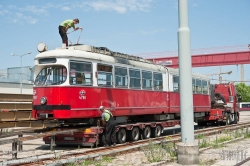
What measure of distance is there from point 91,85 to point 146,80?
4.37 meters

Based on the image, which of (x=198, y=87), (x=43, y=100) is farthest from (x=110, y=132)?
(x=198, y=87)

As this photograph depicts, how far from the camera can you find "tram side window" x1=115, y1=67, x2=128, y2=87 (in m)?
14.9

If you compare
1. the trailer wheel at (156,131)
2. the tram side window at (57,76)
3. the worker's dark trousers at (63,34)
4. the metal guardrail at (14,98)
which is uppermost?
the worker's dark trousers at (63,34)

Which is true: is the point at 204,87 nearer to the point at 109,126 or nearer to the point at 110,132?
the point at 110,132

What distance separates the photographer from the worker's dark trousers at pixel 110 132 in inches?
536

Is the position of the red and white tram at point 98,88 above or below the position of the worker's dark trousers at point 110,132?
above

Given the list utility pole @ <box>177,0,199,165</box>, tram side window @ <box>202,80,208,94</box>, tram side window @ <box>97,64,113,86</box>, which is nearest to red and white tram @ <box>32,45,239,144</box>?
tram side window @ <box>97,64,113,86</box>

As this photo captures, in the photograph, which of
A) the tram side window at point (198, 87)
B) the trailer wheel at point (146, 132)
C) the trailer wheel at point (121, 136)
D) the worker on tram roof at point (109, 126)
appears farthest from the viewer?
the tram side window at point (198, 87)

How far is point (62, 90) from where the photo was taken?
12.6 m

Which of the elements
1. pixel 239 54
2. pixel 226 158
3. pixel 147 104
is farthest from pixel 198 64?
pixel 226 158

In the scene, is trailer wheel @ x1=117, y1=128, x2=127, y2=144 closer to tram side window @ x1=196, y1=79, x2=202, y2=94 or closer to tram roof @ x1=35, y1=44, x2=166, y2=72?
tram roof @ x1=35, y1=44, x2=166, y2=72

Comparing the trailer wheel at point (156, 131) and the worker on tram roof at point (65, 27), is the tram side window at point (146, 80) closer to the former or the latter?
the trailer wheel at point (156, 131)

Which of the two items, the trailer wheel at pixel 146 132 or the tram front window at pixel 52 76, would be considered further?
the trailer wheel at pixel 146 132

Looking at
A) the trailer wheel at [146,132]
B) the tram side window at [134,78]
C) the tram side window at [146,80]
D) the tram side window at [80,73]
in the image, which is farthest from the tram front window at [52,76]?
the trailer wheel at [146,132]
